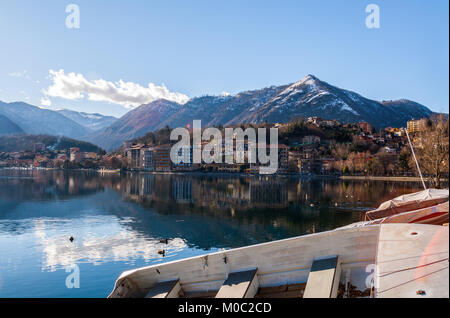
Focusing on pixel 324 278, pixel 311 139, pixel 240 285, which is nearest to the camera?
pixel 324 278

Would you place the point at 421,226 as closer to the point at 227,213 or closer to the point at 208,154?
the point at 227,213

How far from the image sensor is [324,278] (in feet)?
19.0

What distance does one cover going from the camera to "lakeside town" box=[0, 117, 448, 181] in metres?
70.8

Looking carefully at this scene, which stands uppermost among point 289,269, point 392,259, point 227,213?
point 392,259

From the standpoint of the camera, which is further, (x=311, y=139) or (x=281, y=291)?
(x=311, y=139)

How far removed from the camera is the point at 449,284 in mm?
4133

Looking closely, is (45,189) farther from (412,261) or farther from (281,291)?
(412,261)

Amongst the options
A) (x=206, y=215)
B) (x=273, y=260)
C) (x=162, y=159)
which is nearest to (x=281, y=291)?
(x=273, y=260)

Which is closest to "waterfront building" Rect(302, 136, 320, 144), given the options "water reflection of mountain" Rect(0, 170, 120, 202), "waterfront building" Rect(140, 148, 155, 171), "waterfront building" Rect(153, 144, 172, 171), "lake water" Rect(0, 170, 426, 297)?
"waterfront building" Rect(153, 144, 172, 171)

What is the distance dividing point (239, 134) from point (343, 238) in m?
101

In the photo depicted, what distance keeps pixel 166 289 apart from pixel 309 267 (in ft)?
8.42

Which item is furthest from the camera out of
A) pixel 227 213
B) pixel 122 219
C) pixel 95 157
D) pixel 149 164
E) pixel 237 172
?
pixel 95 157

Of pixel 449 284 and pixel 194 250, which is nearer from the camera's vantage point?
pixel 449 284

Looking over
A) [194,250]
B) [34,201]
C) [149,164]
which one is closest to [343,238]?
[194,250]
